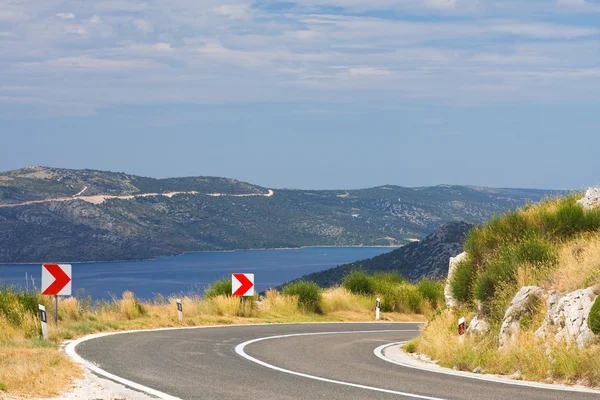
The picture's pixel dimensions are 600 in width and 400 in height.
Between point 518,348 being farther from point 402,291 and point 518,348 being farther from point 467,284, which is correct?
point 402,291

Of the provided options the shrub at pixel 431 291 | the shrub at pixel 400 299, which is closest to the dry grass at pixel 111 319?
the shrub at pixel 400 299

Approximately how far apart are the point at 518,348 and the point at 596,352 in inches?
67.1

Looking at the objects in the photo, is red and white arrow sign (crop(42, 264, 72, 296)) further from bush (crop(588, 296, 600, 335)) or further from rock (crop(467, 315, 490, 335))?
bush (crop(588, 296, 600, 335))

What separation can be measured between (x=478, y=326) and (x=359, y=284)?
18194 mm

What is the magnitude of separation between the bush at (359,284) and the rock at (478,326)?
58.1 ft

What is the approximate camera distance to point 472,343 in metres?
15.7

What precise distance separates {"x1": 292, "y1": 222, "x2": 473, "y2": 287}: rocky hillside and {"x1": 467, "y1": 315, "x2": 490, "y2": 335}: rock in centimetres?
4648

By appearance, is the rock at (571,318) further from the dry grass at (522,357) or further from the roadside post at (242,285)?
the roadside post at (242,285)

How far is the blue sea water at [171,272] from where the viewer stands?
134 m

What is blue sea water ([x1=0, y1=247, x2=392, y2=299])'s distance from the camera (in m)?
134

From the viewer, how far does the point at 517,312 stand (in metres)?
15.0

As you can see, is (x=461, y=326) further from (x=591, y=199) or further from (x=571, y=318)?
(x=591, y=199)

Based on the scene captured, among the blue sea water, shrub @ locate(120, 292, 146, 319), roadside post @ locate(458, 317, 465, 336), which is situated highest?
roadside post @ locate(458, 317, 465, 336)

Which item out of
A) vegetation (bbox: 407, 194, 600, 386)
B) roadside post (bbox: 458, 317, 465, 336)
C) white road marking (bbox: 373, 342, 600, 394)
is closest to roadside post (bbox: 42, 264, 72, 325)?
white road marking (bbox: 373, 342, 600, 394)
